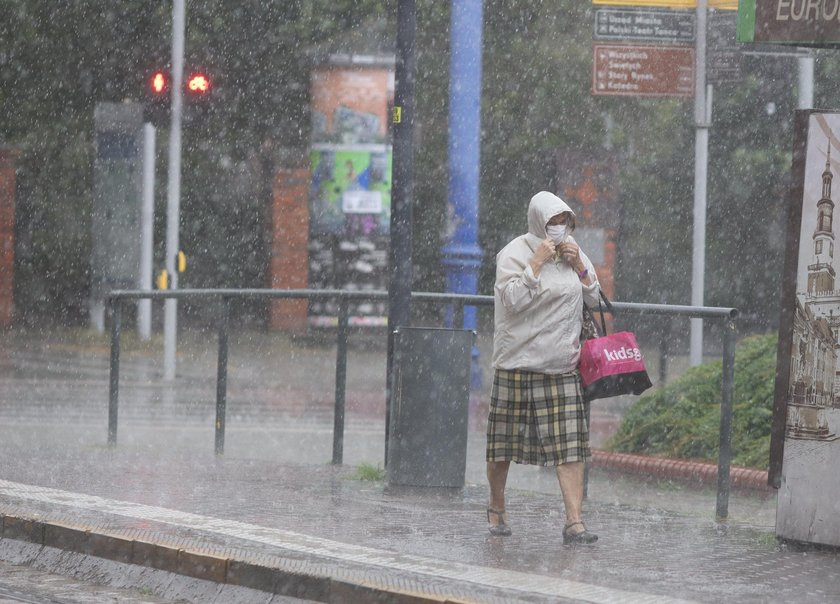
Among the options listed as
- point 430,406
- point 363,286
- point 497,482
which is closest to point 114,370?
point 430,406

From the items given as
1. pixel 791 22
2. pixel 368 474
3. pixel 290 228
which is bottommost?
pixel 368 474

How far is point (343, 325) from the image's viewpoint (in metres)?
10.8

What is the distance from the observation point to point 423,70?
92.1 ft

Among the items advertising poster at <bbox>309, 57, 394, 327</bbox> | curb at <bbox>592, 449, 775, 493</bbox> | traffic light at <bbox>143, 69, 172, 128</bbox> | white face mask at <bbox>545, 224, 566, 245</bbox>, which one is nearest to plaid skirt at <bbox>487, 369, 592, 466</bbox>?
white face mask at <bbox>545, 224, 566, 245</bbox>

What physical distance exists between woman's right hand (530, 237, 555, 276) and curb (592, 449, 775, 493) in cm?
363

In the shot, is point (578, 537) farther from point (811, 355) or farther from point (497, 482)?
point (811, 355)

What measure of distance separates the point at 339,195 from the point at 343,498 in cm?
1940

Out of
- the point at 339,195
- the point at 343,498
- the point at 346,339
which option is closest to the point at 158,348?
the point at 339,195

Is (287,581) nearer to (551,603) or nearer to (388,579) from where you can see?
(388,579)

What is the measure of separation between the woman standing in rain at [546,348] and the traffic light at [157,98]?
11.1 m

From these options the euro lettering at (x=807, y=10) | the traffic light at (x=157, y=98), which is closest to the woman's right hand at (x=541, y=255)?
the euro lettering at (x=807, y=10)

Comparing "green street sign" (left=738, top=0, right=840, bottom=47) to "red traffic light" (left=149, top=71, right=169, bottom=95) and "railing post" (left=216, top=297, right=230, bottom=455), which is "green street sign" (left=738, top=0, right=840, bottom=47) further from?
"red traffic light" (left=149, top=71, right=169, bottom=95)

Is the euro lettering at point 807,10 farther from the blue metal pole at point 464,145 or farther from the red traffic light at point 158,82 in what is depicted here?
the red traffic light at point 158,82

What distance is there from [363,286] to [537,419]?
69.9 ft
